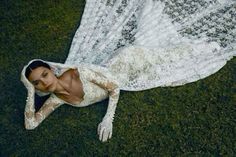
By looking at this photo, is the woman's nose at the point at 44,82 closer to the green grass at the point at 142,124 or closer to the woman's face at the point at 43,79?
the woman's face at the point at 43,79

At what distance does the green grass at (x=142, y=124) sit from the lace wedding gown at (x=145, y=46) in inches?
6.6

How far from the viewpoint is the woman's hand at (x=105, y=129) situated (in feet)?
17.2

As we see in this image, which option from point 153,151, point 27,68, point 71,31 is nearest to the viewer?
point 27,68

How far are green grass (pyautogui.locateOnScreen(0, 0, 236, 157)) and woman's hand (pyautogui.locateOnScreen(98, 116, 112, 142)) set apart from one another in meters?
0.07

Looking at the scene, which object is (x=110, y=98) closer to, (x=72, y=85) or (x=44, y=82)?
(x=72, y=85)

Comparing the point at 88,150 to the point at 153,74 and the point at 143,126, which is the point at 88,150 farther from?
the point at 153,74

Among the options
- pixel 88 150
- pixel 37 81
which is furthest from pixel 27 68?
pixel 88 150

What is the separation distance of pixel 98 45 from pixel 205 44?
4.58 feet

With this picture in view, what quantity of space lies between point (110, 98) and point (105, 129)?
15.1 inches

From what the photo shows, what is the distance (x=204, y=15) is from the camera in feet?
19.5

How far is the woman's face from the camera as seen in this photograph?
479 centimetres

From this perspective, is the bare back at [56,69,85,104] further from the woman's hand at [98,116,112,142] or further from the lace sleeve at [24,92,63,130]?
the woman's hand at [98,116,112,142]

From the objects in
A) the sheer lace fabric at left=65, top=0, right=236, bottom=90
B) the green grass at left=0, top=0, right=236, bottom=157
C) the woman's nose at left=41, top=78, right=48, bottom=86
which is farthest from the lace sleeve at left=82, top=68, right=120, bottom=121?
the woman's nose at left=41, top=78, right=48, bottom=86

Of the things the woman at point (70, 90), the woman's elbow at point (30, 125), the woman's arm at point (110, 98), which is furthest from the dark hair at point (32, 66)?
the woman's elbow at point (30, 125)
